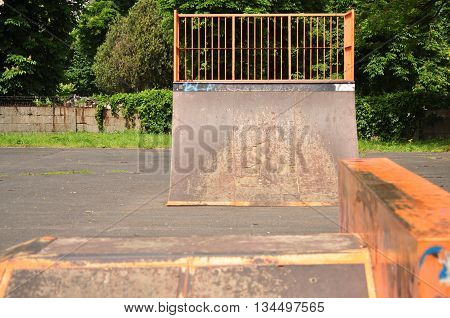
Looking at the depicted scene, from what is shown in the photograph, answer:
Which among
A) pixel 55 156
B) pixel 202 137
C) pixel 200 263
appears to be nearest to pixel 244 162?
pixel 202 137

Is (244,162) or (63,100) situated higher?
(63,100)

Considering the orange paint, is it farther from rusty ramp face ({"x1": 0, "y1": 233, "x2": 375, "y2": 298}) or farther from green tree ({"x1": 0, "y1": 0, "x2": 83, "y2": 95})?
green tree ({"x1": 0, "y1": 0, "x2": 83, "y2": 95})

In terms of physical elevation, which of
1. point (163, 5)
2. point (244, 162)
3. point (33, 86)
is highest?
point (163, 5)

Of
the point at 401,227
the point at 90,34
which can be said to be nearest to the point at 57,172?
the point at 401,227

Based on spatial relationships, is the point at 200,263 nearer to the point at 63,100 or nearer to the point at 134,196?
the point at 134,196

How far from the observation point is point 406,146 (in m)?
22.8

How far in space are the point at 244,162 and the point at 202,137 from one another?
0.79 metres

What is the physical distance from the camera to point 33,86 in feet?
102

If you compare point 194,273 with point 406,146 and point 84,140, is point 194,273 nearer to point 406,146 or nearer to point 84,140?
point 406,146

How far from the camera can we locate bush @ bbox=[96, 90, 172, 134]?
27.9 meters

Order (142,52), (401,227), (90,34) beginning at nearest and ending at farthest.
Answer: (401,227) → (142,52) → (90,34)

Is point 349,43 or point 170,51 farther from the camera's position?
point 170,51

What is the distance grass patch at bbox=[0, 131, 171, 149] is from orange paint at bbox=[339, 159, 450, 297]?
1977 cm

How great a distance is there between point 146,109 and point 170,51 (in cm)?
1144
